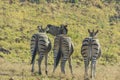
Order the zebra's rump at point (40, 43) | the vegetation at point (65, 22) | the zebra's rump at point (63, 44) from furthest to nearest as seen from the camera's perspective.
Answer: the vegetation at point (65, 22)
the zebra's rump at point (40, 43)
the zebra's rump at point (63, 44)

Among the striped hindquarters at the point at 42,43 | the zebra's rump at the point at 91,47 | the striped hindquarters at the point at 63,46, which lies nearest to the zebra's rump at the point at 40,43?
the striped hindquarters at the point at 42,43

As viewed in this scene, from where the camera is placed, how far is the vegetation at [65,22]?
99.6 feet

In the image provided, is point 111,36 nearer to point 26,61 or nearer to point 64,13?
point 64,13

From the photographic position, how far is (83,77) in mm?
18422

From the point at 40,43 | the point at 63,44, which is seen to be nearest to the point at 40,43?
the point at 40,43

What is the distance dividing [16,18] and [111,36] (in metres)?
10.1

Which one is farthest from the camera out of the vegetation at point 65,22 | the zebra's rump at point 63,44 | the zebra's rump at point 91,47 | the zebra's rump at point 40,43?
the vegetation at point 65,22

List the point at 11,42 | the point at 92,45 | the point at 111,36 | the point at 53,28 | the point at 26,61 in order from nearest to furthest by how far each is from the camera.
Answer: the point at 92,45
the point at 53,28
the point at 26,61
the point at 11,42
the point at 111,36

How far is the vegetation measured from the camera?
30359 millimetres

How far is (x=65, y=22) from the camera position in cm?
4291

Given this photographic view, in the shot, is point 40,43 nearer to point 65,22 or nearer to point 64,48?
point 64,48

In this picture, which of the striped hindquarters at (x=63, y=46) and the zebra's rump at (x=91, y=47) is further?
the striped hindquarters at (x=63, y=46)

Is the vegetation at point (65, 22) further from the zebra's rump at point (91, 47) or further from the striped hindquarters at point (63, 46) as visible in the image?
the zebra's rump at point (91, 47)

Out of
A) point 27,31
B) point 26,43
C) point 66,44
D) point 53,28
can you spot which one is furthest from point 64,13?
point 66,44
